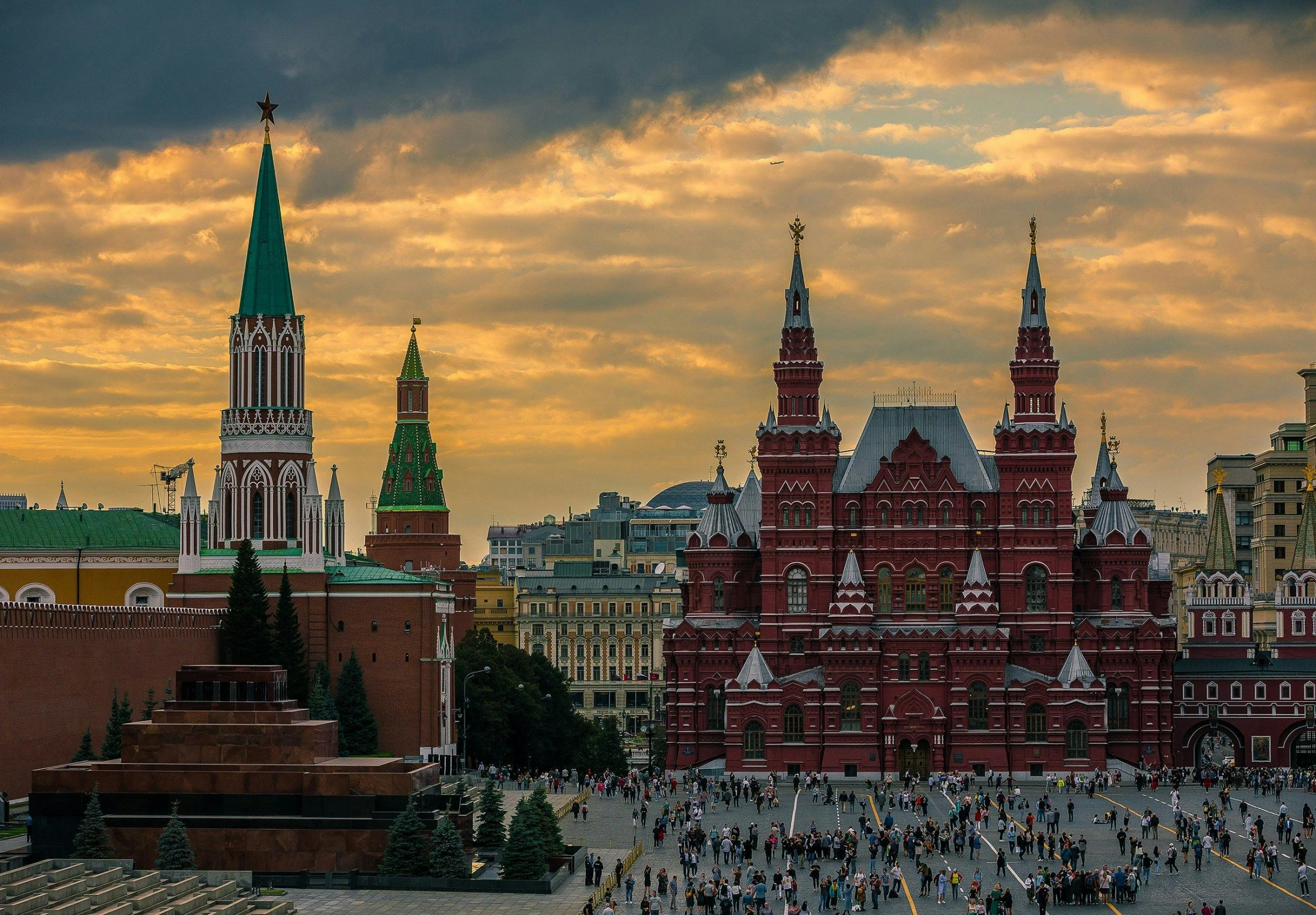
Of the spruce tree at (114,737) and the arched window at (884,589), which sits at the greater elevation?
the arched window at (884,589)

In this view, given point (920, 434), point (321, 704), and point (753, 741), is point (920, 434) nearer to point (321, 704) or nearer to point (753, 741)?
point (753, 741)

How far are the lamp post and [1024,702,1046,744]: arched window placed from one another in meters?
27.3

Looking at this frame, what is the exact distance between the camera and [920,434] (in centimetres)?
12288

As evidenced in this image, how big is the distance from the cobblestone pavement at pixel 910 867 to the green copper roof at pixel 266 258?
32579 millimetres

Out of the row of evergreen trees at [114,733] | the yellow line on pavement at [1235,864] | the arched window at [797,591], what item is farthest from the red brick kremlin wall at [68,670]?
the yellow line on pavement at [1235,864]

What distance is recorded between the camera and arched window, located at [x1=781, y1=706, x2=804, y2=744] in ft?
388

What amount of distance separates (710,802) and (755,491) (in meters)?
29.1

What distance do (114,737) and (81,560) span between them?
38939mm

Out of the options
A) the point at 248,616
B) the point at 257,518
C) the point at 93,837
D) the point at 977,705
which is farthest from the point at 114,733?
the point at 977,705

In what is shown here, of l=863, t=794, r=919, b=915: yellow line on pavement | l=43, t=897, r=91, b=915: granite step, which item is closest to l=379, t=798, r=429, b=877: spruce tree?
l=43, t=897, r=91, b=915: granite step

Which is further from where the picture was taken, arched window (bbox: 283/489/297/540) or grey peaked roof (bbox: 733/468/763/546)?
grey peaked roof (bbox: 733/468/763/546)

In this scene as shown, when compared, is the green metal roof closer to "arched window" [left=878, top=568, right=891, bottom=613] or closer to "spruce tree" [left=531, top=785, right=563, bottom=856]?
"arched window" [left=878, top=568, right=891, bottom=613]

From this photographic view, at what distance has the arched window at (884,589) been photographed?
121 meters

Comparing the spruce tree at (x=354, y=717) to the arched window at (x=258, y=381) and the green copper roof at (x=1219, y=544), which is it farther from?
the green copper roof at (x=1219, y=544)
